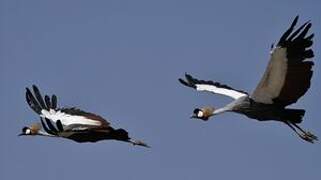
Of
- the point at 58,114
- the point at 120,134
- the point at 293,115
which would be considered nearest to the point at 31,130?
the point at 58,114

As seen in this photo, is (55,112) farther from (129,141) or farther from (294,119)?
(294,119)

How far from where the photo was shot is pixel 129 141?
24469 mm

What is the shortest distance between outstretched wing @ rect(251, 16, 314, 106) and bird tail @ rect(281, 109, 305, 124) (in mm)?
505

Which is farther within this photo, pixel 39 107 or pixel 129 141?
pixel 39 107

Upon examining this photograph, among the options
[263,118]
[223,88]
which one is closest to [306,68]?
[263,118]

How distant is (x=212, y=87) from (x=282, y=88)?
125 inches

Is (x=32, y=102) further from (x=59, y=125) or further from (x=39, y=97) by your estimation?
(x=59, y=125)

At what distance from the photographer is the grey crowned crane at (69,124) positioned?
23203 millimetres

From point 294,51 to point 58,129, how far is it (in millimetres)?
4866

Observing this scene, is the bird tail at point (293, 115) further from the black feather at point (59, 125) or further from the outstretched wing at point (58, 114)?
the black feather at point (59, 125)

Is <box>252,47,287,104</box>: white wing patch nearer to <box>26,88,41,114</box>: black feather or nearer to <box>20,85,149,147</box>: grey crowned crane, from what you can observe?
<box>20,85,149,147</box>: grey crowned crane

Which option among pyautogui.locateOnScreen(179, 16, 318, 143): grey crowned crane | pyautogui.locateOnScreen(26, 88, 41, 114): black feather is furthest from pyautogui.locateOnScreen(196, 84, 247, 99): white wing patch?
pyautogui.locateOnScreen(26, 88, 41, 114): black feather

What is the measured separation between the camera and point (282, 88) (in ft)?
72.9

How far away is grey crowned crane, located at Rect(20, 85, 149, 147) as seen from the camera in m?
23.2
